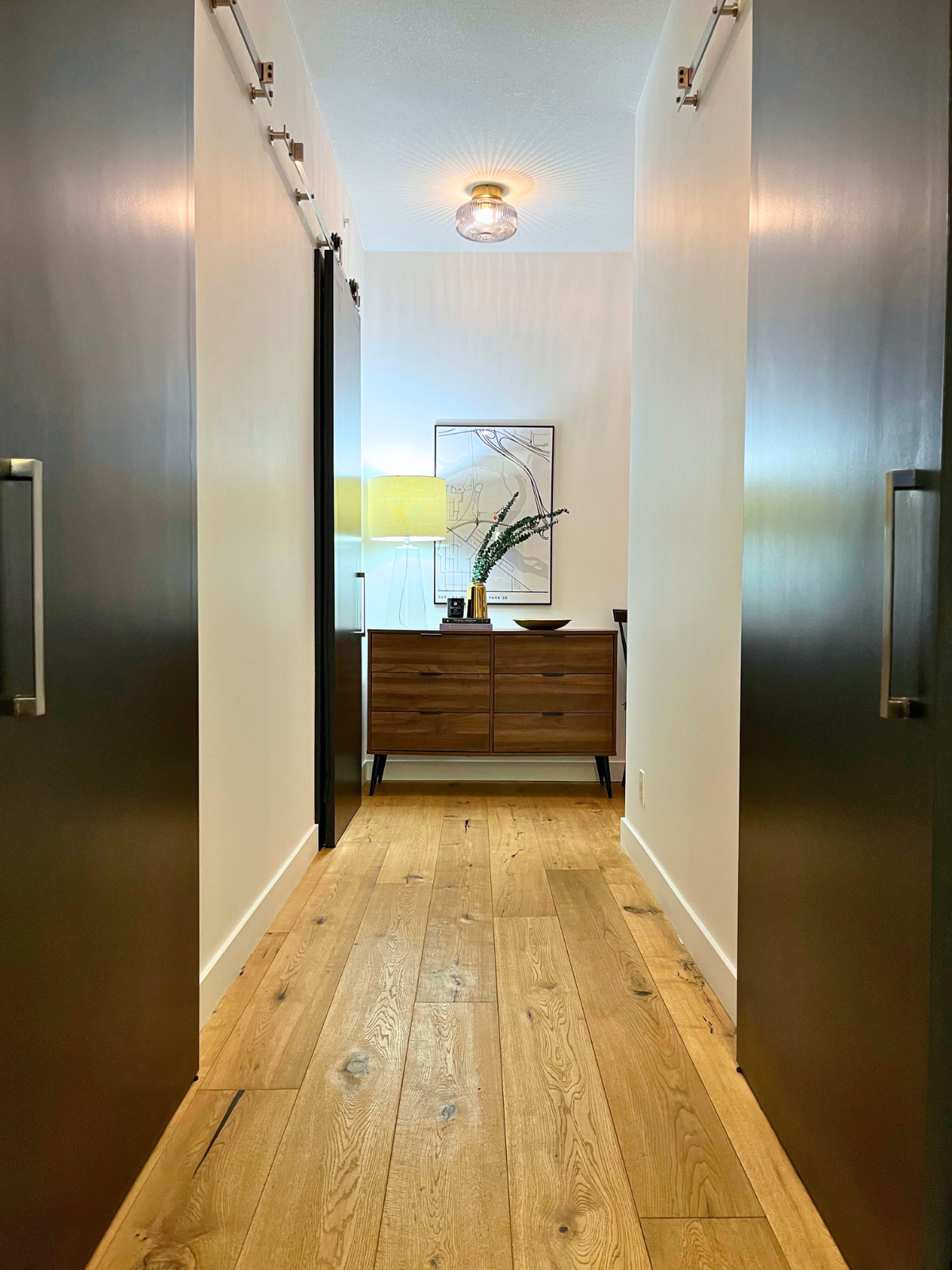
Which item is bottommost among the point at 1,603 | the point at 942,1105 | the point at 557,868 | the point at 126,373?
the point at 557,868

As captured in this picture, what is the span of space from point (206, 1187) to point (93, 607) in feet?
3.04

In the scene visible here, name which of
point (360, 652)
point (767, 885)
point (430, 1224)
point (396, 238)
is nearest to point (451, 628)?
point (360, 652)

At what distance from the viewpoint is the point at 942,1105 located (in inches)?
40.4

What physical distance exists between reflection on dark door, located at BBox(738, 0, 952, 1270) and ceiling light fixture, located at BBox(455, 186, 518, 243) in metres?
2.46

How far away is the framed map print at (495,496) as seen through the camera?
4902 millimetres

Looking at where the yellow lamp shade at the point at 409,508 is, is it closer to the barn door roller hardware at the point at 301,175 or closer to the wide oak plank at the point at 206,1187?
the barn door roller hardware at the point at 301,175

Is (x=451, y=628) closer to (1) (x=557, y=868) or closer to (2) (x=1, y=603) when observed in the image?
(1) (x=557, y=868)

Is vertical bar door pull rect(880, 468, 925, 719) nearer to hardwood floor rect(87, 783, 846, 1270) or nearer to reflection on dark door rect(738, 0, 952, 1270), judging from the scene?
reflection on dark door rect(738, 0, 952, 1270)

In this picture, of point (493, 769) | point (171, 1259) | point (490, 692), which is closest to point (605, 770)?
point (493, 769)

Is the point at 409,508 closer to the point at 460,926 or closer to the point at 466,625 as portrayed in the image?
the point at 466,625

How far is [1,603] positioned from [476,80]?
2.94 m

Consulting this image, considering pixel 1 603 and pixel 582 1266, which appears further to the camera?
pixel 582 1266

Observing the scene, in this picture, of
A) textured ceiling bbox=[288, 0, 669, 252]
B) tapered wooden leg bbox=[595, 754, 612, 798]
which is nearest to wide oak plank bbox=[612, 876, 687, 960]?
tapered wooden leg bbox=[595, 754, 612, 798]

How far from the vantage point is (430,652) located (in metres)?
4.42
